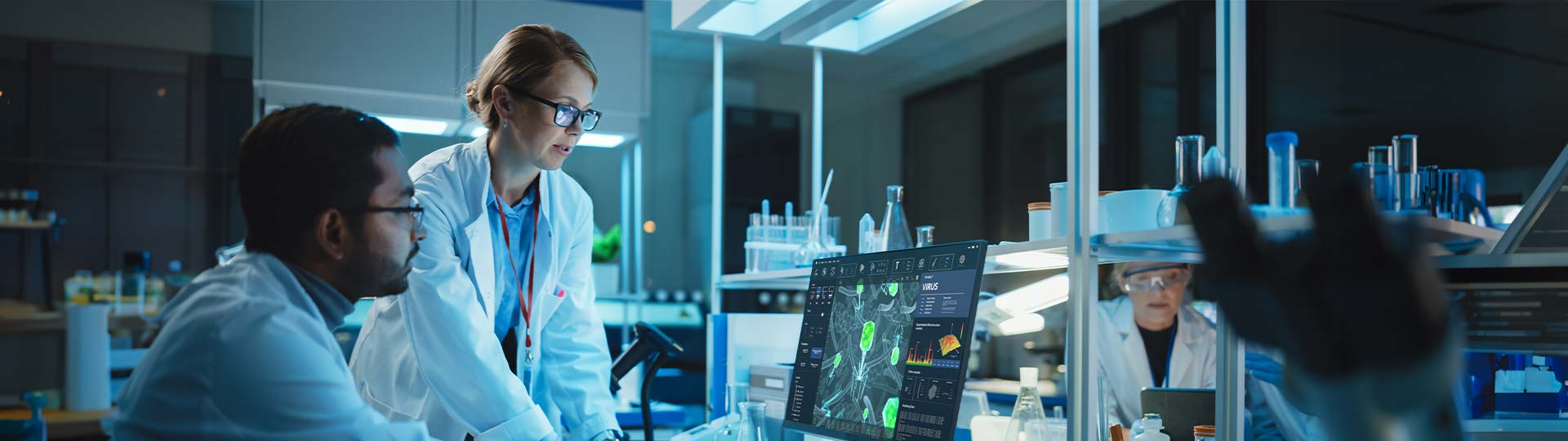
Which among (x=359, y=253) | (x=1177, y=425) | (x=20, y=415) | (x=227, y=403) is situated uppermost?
(x=359, y=253)

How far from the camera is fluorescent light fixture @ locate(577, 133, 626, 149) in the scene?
13.8 ft

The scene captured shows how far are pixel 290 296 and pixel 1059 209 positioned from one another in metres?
1.05

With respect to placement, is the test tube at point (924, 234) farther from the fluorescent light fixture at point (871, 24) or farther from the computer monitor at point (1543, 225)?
the computer monitor at point (1543, 225)

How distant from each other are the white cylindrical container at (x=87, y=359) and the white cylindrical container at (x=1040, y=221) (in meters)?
3.60

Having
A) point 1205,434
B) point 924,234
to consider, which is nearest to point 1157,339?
point 924,234

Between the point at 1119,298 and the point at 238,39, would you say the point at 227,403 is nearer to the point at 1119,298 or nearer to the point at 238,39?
the point at 1119,298

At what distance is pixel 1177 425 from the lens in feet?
6.23

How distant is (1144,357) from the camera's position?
131 inches

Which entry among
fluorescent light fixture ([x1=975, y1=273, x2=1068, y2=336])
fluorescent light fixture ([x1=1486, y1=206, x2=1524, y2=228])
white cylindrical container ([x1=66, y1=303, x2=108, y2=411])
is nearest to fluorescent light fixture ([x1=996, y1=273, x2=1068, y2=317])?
fluorescent light fixture ([x1=975, y1=273, x2=1068, y2=336])

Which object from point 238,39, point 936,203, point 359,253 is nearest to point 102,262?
point 238,39

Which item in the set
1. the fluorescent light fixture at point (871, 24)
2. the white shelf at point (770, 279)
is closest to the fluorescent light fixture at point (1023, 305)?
the white shelf at point (770, 279)

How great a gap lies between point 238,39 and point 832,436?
454 centimetres

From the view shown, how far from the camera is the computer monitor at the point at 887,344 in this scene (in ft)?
4.73

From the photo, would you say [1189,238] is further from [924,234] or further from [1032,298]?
[1032,298]
